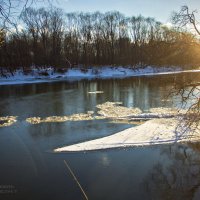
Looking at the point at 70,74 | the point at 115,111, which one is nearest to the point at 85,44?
the point at 70,74

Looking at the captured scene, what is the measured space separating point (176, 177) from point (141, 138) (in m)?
3.89

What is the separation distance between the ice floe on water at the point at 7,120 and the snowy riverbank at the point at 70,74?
2756cm

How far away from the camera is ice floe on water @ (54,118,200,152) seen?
457 inches

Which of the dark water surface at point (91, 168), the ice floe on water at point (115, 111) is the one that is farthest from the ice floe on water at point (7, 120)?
the ice floe on water at point (115, 111)

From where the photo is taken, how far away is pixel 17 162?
33.4ft

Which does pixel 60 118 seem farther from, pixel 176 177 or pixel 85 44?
Answer: pixel 85 44

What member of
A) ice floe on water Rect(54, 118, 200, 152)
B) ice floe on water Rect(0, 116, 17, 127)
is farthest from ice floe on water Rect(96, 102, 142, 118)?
ice floe on water Rect(0, 116, 17, 127)

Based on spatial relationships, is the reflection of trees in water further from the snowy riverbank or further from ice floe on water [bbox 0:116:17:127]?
the snowy riverbank

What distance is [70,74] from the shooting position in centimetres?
5778

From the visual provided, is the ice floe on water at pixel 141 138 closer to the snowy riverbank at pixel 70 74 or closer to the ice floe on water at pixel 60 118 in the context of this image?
the ice floe on water at pixel 60 118

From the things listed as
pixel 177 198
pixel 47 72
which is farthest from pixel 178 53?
pixel 47 72

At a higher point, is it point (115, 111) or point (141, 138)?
point (115, 111)

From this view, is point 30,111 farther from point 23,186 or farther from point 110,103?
point 23,186

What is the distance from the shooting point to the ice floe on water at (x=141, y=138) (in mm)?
11617
